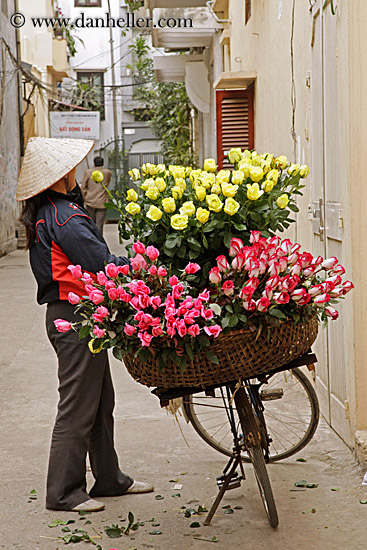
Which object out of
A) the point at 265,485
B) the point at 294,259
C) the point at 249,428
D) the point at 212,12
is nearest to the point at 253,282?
the point at 294,259

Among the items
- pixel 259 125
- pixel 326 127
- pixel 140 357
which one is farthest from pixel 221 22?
pixel 140 357

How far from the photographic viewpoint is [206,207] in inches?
155

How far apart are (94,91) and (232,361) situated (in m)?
34.9

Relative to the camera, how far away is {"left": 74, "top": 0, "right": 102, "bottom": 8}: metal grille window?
134 ft

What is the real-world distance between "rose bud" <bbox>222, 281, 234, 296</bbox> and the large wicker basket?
179 millimetres

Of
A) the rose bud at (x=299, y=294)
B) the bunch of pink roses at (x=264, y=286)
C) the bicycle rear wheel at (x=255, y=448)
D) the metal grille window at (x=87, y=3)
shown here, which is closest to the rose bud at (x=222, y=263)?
the bunch of pink roses at (x=264, y=286)

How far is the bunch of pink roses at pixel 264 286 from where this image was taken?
3711 mm

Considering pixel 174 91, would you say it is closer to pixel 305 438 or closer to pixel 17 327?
pixel 17 327

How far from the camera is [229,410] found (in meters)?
4.82

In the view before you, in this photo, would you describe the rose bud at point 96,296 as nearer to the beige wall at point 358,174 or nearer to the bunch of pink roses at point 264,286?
the bunch of pink roses at point 264,286

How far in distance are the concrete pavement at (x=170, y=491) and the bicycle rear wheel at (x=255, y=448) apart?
0.38ft

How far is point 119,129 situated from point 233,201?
1460 inches

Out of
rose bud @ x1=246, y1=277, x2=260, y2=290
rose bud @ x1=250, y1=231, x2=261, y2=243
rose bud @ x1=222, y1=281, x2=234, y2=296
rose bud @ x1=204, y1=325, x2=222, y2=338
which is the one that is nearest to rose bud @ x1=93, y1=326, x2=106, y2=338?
rose bud @ x1=204, y1=325, x2=222, y2=338

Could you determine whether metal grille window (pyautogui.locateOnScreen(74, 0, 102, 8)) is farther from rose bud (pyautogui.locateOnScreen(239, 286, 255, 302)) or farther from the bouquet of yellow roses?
Result: rose bud (pyautogui.locateOnScreen(239, 286, 255, 302))
